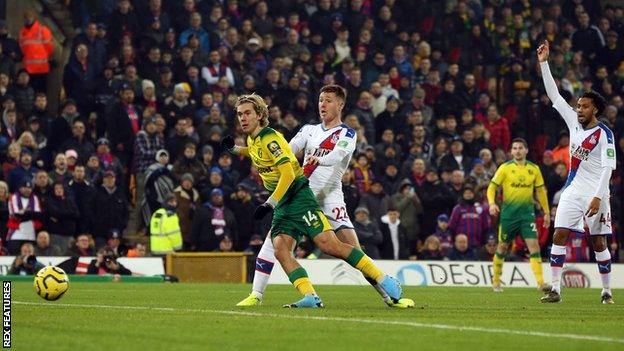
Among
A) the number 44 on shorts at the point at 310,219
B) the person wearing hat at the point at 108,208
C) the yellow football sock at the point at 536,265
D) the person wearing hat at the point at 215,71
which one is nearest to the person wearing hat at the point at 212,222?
the person wearing hat at the point at 108,208

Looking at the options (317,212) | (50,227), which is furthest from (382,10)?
(317,212)

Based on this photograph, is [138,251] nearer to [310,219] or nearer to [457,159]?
[457,159]

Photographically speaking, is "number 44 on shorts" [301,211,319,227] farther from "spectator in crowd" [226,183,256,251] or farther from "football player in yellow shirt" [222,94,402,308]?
"spectator in crowd" [226,183,256,251]

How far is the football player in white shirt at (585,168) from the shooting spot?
16.8 metres

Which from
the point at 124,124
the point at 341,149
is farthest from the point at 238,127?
the point at 341,149

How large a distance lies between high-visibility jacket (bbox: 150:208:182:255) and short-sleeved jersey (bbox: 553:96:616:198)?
417 inches

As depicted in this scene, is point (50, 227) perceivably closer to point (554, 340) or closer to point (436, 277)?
point (436, 277)

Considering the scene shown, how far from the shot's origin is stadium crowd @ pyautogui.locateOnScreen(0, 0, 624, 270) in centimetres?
2612

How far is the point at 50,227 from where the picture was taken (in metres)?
25.6

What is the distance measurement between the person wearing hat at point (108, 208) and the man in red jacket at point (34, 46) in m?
3.44

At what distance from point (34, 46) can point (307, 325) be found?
17.6 metres

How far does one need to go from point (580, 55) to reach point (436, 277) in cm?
961

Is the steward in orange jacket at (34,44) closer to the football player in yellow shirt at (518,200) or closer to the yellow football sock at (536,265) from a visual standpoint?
the football player in yellow shirt at (518,200)

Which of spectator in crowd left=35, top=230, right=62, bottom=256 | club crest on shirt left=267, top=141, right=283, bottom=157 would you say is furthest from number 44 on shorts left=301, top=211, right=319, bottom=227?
spectator in crowd left=35, top=230, right=62, bottom=256
